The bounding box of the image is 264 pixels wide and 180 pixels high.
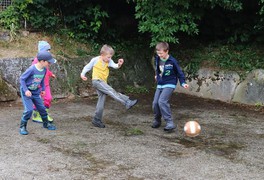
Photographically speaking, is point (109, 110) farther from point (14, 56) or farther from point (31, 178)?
point (31, 178)

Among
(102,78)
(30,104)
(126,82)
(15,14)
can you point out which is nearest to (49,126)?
(30,104)

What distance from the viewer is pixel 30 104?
633 centimetres

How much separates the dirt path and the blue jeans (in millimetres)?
279

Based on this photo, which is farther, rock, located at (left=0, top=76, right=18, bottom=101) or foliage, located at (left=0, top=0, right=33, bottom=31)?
foliage, located at (left=0, top=0, right=33, bottom=31)

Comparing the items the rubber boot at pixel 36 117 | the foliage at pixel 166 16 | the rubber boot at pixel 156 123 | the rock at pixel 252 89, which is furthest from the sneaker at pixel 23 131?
the rock at pixel 252 89

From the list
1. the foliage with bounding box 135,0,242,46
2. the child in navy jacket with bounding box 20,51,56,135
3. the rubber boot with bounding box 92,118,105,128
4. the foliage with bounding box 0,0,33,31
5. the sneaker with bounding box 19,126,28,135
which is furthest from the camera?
the foliage with bounding box 0,0,33,31

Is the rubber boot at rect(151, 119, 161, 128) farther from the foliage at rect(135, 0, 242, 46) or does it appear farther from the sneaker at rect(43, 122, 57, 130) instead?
the foliage at rect(135, 0, 242, 46)

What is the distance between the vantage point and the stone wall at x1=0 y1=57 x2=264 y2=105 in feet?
28.3

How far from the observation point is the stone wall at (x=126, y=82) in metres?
8.62

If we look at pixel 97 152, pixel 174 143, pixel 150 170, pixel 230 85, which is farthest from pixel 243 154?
pixel 230 85

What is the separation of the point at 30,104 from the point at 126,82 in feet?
13.2

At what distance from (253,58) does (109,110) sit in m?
3.50

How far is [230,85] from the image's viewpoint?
9.02 m

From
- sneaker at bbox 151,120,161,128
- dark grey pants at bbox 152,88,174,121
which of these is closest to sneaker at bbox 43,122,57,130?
sneaker at bbox 151,120,161,128
